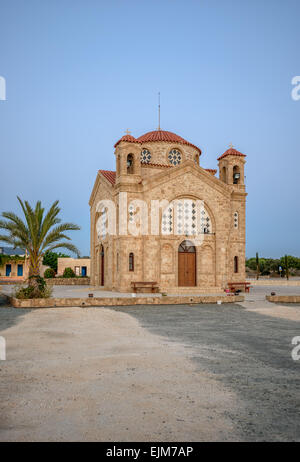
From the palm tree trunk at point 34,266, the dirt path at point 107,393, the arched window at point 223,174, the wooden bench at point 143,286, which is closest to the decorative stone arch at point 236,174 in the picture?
the arched window at point 223,174

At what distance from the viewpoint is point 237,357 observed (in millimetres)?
→ 7496

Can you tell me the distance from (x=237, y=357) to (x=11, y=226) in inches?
511

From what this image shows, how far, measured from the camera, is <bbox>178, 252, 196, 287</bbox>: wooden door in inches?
928

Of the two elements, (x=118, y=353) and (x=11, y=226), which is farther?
(x=11, y=226)

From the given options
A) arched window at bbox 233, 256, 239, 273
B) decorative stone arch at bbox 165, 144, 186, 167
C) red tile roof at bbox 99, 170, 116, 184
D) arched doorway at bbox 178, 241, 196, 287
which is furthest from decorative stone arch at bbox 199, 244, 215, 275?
red tile roof at bbox 99, 170, 116, 184

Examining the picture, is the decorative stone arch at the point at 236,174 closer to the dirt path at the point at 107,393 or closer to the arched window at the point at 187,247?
the arched window at the point at 187,247

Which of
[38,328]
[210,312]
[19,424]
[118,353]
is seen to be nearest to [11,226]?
[38,328]

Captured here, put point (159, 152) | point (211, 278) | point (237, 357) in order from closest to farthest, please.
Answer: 1. point (237, 357)
2. point (211, 278)
3. point (159, 152)

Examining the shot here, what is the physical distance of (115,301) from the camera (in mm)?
17500

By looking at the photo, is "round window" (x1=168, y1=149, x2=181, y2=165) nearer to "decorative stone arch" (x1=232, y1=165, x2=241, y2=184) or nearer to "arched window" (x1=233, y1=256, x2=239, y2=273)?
"decorative stone arch" (x1=232, y1=165, x2=241, y2=184)

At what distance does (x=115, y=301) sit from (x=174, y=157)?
13.7 metres

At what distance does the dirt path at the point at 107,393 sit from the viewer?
4012mm

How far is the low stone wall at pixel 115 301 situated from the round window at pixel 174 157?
1209cm
